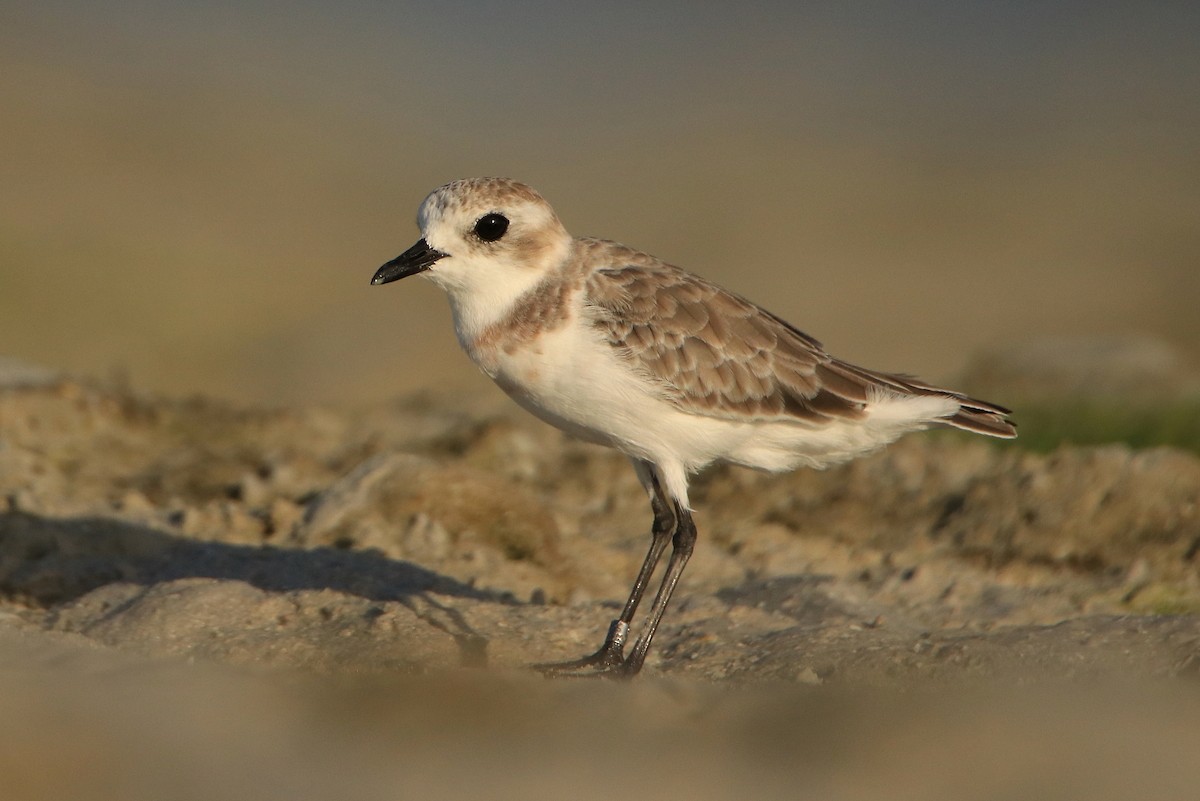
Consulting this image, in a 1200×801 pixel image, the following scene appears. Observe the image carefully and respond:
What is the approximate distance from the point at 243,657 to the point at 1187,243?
25.4 meters

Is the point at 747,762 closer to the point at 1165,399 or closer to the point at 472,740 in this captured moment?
the point at 472,740

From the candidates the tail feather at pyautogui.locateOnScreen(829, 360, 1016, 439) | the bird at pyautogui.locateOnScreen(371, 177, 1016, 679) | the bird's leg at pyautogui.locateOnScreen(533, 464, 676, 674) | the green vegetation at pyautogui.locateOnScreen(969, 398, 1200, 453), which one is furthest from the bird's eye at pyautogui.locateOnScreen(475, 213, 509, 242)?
the green vegetation at pyautogui.locateOnScreen(969, 398, 1200, 453)

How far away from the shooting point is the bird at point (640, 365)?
20.4 feet

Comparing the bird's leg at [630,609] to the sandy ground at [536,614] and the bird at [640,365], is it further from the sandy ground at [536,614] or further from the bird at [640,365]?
the sandy ground at [536,614]

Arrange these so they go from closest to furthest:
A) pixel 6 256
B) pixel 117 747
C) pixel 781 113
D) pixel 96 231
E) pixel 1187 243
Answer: pixel 117 747
pixel 6 256
pixel 96 231
pixel 1187 243
pixel 781 113

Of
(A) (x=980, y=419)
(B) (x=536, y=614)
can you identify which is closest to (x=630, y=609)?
(B) (x=536, y=614)

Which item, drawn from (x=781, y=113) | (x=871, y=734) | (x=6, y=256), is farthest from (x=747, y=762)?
(x=781, y=113)

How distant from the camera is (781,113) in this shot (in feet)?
147

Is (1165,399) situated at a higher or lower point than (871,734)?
higher

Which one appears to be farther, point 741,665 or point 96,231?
point 96,231

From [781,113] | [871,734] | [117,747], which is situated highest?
[781,113]

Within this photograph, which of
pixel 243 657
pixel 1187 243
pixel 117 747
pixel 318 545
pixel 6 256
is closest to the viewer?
pixel 117 747

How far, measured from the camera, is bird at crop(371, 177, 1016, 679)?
6.22 m

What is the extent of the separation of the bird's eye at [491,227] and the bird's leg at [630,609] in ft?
4.33
